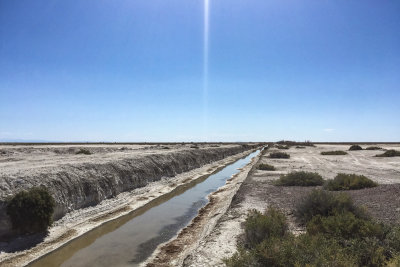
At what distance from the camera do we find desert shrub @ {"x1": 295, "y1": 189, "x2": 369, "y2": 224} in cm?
1027

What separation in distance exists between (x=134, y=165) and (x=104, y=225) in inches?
441

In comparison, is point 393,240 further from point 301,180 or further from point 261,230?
point 301,180

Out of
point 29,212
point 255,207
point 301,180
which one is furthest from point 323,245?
point 301,180

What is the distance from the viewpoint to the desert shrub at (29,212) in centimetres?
1095

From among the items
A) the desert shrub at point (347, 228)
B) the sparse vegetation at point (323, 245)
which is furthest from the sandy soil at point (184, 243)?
the desert shrub at point (347, 228)

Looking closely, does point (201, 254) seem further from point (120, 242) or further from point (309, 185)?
point (309, 185)

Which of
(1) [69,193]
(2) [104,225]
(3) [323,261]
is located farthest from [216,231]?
(1) [69,193]

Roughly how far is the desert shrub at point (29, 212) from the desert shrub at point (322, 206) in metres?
10.7

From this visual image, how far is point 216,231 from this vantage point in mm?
10664

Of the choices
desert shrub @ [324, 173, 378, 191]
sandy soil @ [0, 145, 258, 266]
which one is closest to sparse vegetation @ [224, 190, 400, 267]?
sandy soil @ [0, 145, 258, 266]

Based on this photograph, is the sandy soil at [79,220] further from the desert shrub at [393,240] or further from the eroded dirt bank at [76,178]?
the desert shrub at [393,240]

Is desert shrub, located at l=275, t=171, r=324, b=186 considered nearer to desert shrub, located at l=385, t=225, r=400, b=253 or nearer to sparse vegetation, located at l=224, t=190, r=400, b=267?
sparse vegetation, located at l=224, t=190, r=400, b=267

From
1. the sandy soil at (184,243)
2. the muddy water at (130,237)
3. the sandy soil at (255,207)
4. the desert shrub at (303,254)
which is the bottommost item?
the muddy water at (130,237)

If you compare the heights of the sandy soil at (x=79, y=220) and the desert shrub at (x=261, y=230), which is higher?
the desert shrub at (x=261, y=230)
